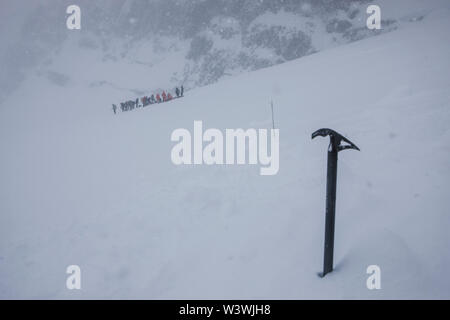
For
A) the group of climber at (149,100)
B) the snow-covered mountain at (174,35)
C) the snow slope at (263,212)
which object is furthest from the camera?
the snow-covered mountain at (174,35)

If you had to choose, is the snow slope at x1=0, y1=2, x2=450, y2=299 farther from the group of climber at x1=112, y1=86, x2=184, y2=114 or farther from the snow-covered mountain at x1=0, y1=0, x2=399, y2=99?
the snow-covered mountain at x1=0, y1=0, x2=399, y2=99

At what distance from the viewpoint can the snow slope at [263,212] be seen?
306cm

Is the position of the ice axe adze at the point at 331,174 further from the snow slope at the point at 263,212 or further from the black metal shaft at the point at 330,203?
the snow slope at the point at 263,212

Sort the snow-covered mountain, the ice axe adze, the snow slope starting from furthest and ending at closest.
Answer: the snow-covered mountain, the snow slope, the ice axe adze

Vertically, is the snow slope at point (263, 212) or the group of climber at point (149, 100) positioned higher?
the group of climber at point (149, 100)

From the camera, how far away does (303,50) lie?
38.2 m

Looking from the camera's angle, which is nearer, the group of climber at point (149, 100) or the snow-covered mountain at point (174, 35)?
the group of climber at point (149, 100)

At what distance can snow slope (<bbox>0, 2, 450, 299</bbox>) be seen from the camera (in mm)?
3061

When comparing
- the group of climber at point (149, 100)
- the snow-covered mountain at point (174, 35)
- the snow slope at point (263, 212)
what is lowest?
the snow slope at point (263, 212)

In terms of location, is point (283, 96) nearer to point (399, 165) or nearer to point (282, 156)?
point (282, 156)

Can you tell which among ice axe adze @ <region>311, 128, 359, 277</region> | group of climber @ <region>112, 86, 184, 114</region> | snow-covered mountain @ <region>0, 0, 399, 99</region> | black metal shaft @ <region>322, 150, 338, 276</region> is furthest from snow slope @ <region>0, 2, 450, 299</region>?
snow-covered mountain @ <region>0, 0, 399, 99</region>

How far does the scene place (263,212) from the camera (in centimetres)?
429

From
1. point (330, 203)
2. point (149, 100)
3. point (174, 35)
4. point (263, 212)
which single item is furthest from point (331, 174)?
point (174, 35)

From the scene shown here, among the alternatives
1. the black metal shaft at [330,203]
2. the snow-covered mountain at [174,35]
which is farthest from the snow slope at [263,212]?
the snow-covered mountain at [174,35]
